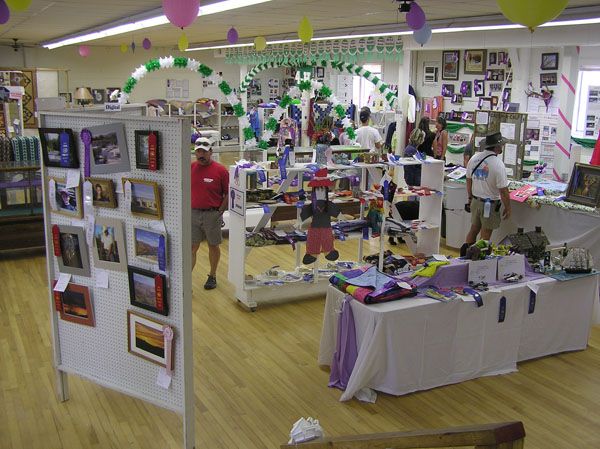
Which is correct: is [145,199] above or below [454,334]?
above

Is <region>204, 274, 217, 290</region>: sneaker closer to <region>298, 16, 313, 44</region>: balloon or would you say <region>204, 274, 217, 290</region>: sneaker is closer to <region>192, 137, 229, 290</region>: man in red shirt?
<region>192, 137, 229, 290</region>: man in red shirt

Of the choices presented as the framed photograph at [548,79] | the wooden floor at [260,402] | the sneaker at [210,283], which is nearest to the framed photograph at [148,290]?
the wooden floor at [260,402]

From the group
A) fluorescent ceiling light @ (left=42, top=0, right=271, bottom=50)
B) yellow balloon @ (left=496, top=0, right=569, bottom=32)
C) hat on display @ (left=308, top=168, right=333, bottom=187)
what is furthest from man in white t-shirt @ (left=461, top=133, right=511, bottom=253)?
yellow balloon @ (left=496, top=0, right=569, bottom=32)

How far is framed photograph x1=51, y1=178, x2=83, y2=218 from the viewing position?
13.8 feet

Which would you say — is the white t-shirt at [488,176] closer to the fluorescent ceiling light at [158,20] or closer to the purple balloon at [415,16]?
the purple balloon at [415,16]

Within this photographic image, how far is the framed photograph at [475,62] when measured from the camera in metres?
13.5

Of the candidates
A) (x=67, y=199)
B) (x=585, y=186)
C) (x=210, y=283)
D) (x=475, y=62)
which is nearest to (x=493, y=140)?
(x=585, y=186)

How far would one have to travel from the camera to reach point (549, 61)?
39.0 ft

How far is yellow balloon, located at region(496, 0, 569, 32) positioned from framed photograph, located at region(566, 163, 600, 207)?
14.8 ft

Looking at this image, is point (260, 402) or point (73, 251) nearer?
point (73, 251)

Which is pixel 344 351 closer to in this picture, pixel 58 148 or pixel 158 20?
pixel 58 148

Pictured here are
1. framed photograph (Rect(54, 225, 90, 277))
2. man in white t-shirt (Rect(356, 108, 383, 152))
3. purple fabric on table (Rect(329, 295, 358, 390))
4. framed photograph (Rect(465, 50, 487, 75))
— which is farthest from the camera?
framed photograph (Rect(465, 50, 487, 75))

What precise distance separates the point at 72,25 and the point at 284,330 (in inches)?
340

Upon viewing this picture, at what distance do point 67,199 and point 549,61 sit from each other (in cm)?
1013
